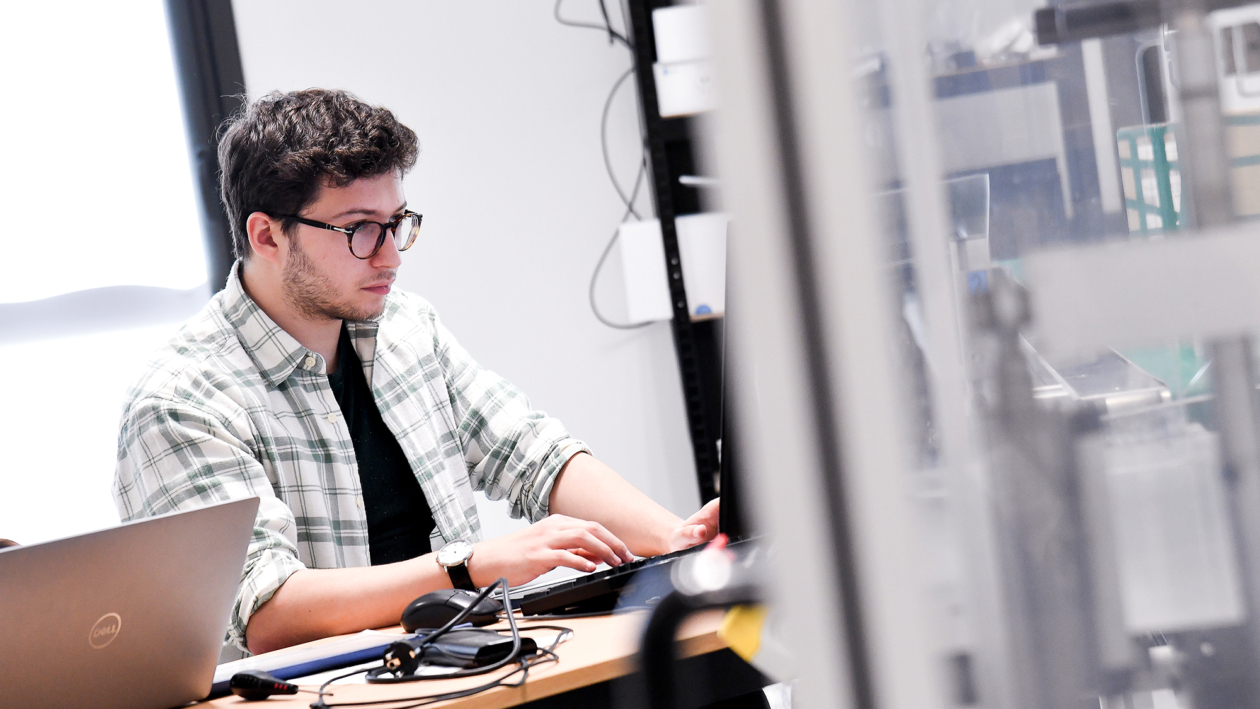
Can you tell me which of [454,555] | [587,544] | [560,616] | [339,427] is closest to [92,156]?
[339,427]

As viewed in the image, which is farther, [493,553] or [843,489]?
[493,553]

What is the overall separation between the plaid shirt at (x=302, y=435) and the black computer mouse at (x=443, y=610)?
0.28 metres

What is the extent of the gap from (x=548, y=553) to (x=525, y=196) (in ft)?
4.76

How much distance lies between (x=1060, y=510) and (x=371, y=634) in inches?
44.1

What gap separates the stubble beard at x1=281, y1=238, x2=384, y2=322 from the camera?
5.34ft

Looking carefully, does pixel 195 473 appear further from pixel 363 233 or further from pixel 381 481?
pixel 363 233

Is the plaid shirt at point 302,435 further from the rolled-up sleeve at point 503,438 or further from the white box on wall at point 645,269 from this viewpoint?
the white box on wall at point 645,269

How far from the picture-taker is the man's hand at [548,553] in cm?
132

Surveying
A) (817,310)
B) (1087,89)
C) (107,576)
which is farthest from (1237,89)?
(107,576)

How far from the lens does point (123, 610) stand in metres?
0.92

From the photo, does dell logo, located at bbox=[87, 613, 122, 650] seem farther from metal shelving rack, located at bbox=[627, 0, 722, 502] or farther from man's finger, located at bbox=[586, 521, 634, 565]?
metal shelving rack, located at bbox=[627, 0, 722, 502]

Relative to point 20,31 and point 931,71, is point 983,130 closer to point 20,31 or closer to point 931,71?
point 931,71

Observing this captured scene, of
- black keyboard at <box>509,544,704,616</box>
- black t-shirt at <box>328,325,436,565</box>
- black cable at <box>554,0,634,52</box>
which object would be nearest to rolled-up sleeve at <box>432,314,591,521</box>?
black t-shirt at <box>328,325,436,565</box>

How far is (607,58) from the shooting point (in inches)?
103
